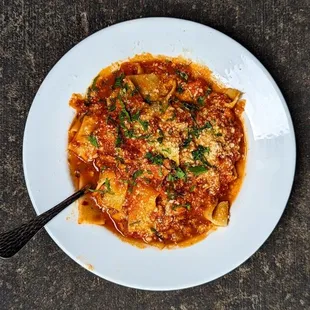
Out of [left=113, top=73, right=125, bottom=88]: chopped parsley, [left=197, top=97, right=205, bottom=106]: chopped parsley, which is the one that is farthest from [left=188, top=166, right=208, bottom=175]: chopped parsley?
[left=113, top=73, right=125, bottom=88]: chopped parsley

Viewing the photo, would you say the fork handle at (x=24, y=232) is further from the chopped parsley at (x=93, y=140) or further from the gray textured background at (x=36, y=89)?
the gray textured background at (x=36, y=89)

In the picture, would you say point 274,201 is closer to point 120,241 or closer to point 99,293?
point 120,241

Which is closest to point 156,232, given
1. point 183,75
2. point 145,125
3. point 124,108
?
point 145,125

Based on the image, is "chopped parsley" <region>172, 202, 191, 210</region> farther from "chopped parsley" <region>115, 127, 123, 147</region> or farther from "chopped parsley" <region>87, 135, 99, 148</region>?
"chopped parsley" <region>87, 135, 99, 148</region>

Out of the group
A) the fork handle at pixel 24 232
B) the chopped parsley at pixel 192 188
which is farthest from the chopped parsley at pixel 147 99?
the fork handle at pixel 24 232

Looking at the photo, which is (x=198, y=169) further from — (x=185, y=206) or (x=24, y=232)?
(x=24, y=232)
